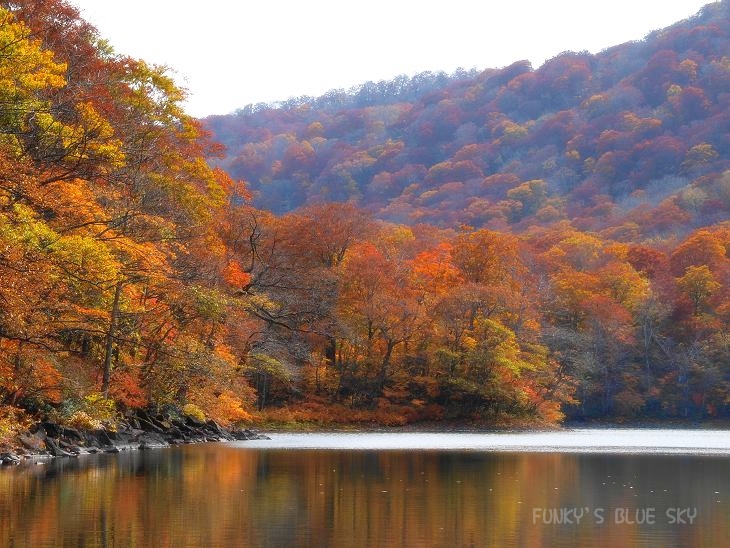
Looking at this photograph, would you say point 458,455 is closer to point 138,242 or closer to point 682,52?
point 138,242

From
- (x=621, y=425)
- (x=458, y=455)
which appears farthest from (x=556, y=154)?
(x=458, y=455)

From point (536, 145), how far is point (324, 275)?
84601 millimetres

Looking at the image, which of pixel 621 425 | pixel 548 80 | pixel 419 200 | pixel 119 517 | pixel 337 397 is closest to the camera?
pixel 119 517

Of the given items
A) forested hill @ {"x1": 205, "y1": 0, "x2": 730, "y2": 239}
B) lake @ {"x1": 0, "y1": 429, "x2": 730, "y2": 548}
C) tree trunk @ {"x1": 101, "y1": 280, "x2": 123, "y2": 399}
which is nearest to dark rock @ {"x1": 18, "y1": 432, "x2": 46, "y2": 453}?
lake @ {"x1": 0, "y1": 429, "x2": 730, "y2": 548}

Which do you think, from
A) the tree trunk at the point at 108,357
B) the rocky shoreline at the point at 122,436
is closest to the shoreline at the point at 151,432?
the rocky shoreline at the point at 122,436

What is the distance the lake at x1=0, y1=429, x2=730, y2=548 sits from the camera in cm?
1316

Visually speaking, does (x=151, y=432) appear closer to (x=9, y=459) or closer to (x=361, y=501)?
(x=9, y=459)

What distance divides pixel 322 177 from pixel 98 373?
10036 centimetres

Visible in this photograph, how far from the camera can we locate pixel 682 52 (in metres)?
137

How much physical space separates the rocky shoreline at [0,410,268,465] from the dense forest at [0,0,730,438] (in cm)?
56

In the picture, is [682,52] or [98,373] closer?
[98,373]

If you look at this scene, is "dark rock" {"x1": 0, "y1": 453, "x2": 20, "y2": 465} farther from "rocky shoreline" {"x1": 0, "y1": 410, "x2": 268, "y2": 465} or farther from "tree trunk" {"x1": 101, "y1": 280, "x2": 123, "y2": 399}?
"tree trunk" {"x1": 101, "y1": 280, "x2": 123, "y2": 399}

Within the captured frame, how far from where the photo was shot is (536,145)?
13312 centimetres

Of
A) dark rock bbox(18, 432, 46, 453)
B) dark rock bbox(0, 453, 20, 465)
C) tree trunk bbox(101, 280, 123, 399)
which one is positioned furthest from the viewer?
tree trunk bbox(101, 280, 123, 399)
